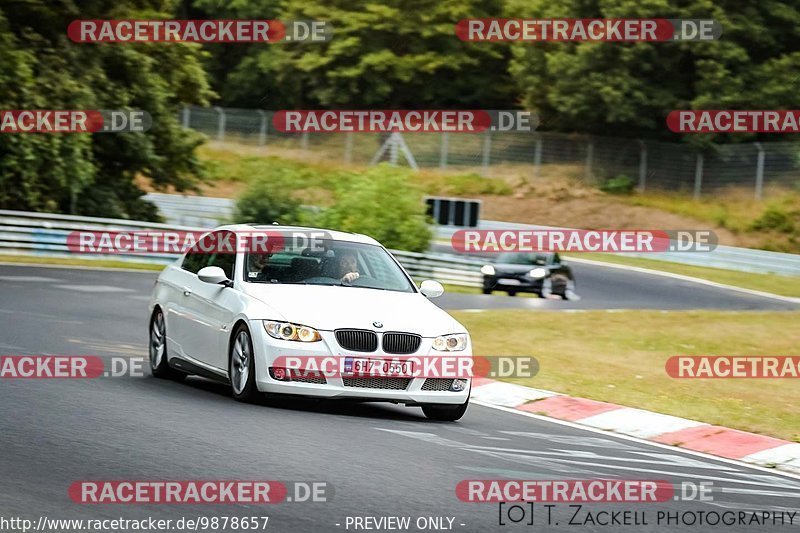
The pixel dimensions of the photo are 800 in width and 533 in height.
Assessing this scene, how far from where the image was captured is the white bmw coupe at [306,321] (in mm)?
11562

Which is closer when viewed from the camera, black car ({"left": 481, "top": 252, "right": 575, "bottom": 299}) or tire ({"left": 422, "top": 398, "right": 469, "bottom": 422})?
tire ({"left": 422, "top": 398, "right": 469, "bottom": 422})

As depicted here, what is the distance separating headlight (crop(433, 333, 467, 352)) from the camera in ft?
39.1

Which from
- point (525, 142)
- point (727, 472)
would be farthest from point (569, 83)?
point (727, 472)

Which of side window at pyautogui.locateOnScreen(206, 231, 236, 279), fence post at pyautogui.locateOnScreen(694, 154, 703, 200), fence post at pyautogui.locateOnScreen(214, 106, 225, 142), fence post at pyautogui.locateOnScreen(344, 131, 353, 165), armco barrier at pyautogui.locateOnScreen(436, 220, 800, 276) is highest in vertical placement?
fence post at pyautogui.locateOnScreen(214, 106, 225, 142)

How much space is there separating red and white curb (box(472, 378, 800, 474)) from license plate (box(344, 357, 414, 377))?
241 cm

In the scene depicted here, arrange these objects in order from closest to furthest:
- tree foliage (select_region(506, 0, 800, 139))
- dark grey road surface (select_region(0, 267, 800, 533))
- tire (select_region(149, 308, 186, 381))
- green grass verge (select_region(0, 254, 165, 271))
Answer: dark grey road surface (select_region(0, 267, 800, 533))
tire (select_region(149, 308, 186, 381))
green grass verge (select_region(0, 254, 165, 271))
tree foliage (select_region(506, 0, 800, 139))

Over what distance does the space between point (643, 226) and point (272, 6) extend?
1192 inches

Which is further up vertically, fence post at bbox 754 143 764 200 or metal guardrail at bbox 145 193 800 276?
fence post at bbox 754 143 764 200

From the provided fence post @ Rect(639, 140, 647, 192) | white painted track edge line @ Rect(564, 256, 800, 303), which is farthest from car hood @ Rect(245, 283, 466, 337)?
fence post @ Rect(639, 140, 647, 192)

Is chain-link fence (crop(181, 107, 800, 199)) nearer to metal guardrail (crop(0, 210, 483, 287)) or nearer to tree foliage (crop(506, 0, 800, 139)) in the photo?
tree foliage (crop(506, 0, 800, 139))

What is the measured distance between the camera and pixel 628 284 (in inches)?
1645

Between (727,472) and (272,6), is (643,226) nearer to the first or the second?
(272,6)

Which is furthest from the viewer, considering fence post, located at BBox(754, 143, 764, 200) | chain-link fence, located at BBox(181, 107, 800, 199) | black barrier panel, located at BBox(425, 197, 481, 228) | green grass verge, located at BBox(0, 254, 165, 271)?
chain-link fence, located at BBox(181, 107, 800, 199)

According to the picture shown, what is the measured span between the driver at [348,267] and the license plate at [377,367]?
127 centimetres
